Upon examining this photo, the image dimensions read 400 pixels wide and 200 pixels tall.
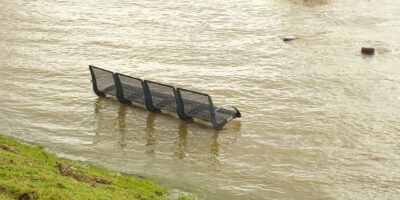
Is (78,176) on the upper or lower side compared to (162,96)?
upper

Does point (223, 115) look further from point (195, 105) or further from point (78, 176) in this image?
point (78, 176)

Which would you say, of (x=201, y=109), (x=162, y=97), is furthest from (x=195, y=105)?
(x=162, y=97)

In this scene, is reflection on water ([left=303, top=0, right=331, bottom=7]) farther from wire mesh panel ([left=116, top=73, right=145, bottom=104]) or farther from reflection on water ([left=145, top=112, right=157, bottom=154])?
reflection on water ([left=145, top=112, right=157, bottom=154])

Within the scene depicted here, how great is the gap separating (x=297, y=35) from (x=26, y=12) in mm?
12715

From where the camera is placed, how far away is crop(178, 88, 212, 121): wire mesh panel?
14.8 metres

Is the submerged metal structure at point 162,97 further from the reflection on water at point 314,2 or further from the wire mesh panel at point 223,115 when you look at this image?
the reflection on water at point 314,2

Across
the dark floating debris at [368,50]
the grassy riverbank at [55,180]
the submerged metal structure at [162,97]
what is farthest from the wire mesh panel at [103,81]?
the dark floating debris at [368,50]

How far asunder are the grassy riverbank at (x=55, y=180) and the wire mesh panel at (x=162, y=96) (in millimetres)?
3803

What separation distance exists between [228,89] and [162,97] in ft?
9.35

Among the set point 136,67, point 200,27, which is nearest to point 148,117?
point 136,67

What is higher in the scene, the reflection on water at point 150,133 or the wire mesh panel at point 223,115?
the wire mesh panel at point 223,115

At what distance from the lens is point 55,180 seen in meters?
9.72

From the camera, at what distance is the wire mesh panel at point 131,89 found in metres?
16.0

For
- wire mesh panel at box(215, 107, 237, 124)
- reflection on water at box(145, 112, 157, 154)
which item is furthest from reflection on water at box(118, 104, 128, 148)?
wire mesh panel at box(215, 107, 237, 124)
